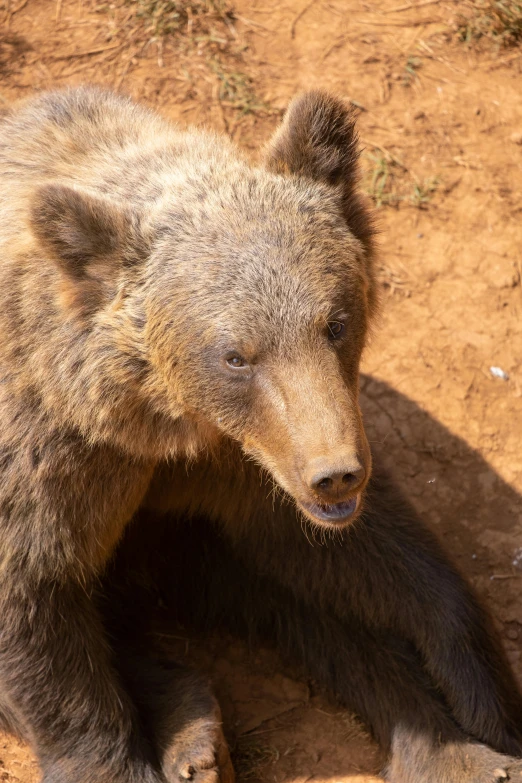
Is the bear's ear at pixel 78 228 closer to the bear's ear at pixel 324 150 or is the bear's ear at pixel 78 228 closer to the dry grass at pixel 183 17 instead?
the bear's ear at pixel 324 150

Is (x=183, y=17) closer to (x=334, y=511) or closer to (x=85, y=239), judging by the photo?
(x=85, y=239)

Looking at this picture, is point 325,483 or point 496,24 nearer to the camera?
point 325,483

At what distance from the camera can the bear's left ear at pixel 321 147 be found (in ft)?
12.9

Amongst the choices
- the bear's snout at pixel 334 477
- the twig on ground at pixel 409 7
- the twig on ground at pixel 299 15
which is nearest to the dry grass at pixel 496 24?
the twig on ground at pixel 409 7

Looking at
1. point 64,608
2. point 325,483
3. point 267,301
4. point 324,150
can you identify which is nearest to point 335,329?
point 267,301

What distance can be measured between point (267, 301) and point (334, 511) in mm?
783

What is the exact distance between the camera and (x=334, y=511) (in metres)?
3.64

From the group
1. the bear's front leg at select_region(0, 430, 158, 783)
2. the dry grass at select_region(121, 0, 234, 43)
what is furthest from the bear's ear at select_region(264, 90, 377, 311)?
the dry grass at select_region(121, 0, 234, 43)

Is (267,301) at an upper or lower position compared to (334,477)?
upper

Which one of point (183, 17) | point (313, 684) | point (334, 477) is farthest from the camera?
point (183, 17)

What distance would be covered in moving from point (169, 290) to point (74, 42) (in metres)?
4.25

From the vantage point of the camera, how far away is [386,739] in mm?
4906

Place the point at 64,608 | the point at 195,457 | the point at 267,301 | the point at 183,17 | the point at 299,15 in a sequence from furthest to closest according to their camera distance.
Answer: the point at 299,15, the point at 183,17, the point at 64,608, the point at 195,457, the point at 267,301

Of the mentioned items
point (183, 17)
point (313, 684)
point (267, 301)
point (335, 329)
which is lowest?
point (313, 684)
